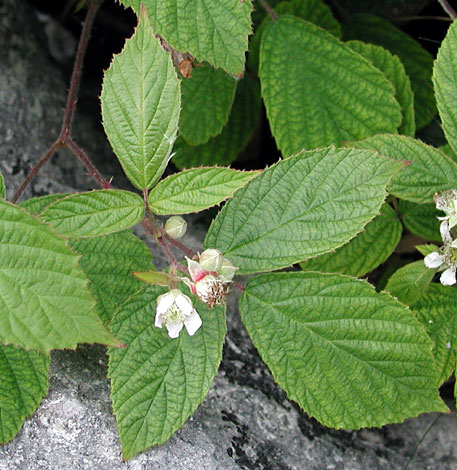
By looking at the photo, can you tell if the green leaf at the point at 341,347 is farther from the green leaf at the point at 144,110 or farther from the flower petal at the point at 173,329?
the green leaf at the point at 144,110

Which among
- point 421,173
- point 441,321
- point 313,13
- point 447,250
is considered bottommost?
point 441,321

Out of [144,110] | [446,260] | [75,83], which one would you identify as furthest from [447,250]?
[75,83]

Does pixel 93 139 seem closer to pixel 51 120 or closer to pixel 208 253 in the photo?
pixel 51 120

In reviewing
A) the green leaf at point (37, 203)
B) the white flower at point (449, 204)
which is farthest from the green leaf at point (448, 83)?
the green leaf at point (37, 203)

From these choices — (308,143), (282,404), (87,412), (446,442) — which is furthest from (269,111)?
(446,442)

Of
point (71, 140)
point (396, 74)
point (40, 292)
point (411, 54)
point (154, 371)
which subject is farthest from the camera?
point (411, 54)

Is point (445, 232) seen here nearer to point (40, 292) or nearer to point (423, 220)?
point (423, 220)

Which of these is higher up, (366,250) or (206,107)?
(206,107)
